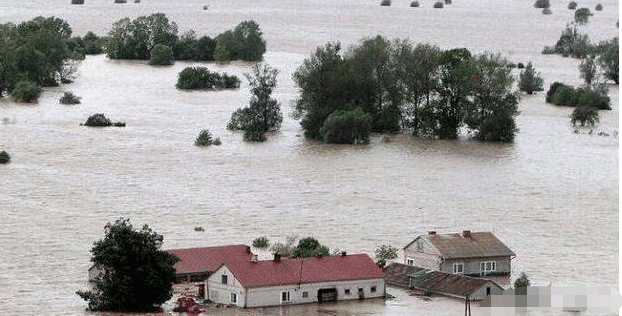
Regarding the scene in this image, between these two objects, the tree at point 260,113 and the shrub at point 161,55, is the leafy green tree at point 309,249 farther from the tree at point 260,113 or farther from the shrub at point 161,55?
the shrub at point 161,55

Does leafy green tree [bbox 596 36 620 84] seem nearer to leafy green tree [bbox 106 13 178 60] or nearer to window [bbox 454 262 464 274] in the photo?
leafy green tree [bbox 106 13 178 60]

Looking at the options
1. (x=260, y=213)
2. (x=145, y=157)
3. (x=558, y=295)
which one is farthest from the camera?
(x=145, y=157)

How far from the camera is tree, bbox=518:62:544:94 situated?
56.7 m

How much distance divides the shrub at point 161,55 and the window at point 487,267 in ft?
114

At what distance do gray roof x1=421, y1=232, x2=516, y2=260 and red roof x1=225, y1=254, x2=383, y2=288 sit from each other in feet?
5.38

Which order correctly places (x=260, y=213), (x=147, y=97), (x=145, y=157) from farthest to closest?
(x=147, y=97) < (x=145, y=157) < (x=260, y=213)

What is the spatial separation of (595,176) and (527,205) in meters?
5.02

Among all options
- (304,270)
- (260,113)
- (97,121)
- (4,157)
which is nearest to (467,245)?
(304,270)

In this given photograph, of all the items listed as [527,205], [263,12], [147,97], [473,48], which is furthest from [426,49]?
[263,12]

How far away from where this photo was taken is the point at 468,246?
2912cm

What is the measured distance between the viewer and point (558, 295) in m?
27.0

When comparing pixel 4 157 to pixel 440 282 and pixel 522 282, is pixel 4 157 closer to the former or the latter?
pixel 440 282

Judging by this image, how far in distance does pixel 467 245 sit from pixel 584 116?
2167 cm

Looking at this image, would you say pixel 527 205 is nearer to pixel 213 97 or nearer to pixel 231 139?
pixel 231 139
